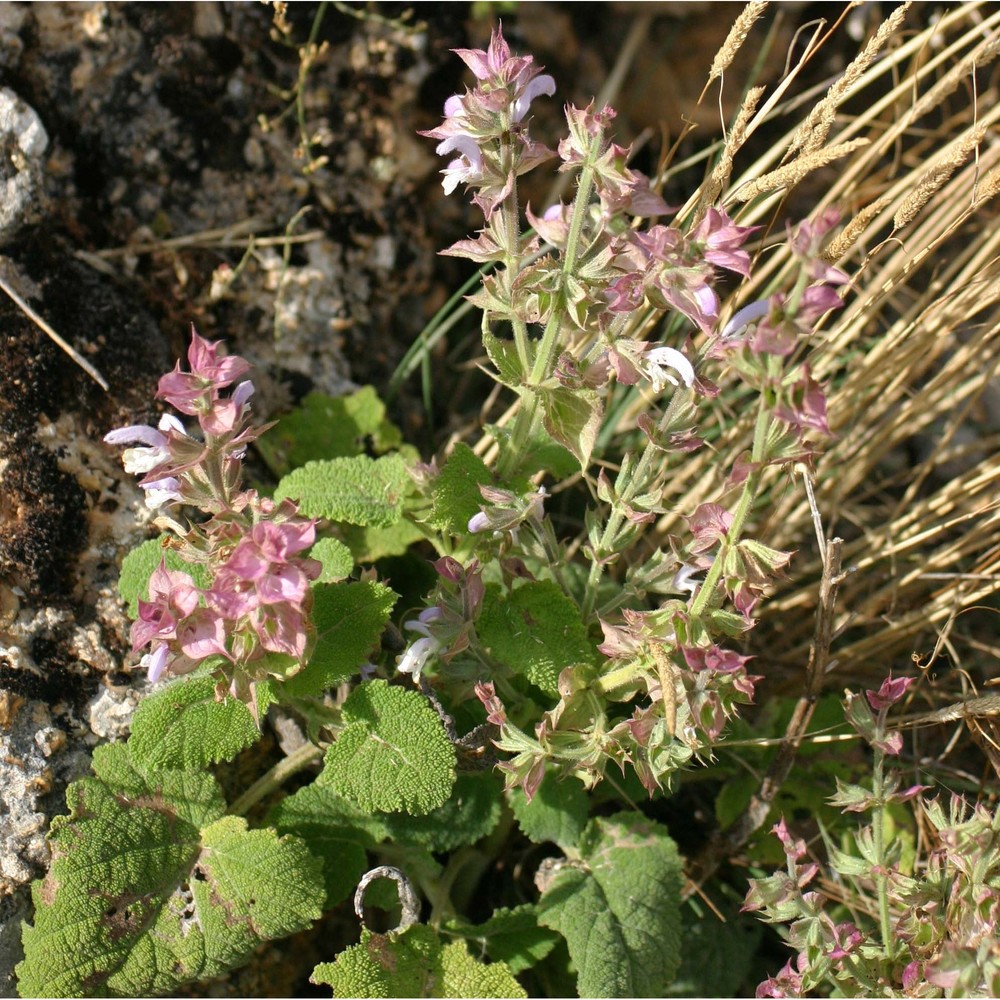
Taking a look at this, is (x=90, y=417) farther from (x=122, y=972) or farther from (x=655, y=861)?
(x=655, y=861)

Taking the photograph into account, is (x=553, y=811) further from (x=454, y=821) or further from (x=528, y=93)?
(x=528, y=93)

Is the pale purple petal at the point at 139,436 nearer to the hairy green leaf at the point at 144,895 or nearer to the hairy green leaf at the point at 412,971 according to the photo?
the hairy green leaf at the point at 144,895

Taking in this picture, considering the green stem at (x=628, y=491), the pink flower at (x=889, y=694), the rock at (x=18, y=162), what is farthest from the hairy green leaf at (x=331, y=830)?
the rock at (x=18, y=162)

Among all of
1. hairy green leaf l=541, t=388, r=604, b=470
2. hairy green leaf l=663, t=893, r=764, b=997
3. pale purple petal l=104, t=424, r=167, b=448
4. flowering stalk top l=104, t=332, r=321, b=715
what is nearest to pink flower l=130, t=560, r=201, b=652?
flowering stalk top l=104, t=332, r=321, b=715

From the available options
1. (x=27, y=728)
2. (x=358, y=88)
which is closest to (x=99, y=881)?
(x=27, y=728)

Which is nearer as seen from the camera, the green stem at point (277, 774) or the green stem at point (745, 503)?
the green stem at point (745, 503)

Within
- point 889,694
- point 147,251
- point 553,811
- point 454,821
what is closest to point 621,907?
point 553,811

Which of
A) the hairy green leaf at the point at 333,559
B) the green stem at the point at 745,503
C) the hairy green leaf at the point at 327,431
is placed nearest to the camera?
the green stem at the point at 745,503
